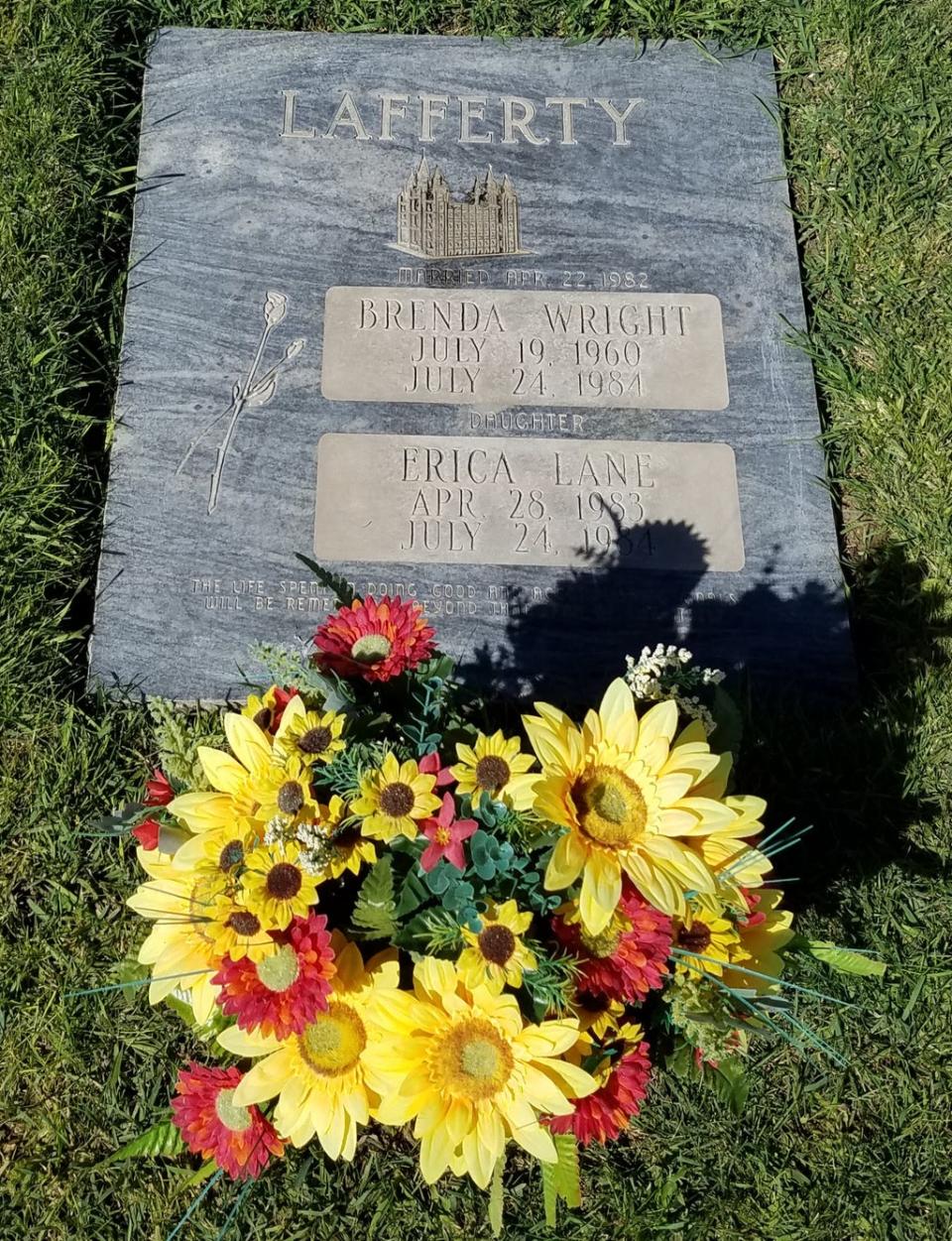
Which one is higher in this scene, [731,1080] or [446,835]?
[446,835]

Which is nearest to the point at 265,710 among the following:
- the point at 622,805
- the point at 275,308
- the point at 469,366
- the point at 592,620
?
the point at 622,805

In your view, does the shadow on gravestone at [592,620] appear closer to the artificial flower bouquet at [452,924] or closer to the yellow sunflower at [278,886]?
the artificial flower bouquet at [452,924]

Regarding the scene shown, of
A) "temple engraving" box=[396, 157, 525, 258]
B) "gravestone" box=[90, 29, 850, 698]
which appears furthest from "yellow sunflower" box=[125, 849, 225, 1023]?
"temple engraving" box=[396, 157, 525, 258]

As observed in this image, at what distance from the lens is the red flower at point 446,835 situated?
149cm

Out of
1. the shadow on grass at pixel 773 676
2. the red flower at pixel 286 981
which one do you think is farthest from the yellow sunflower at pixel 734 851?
the shadow on grass at pixel 773 676

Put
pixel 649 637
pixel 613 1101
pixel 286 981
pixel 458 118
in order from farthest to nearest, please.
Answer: pixel 458 118 → pixel 649 637 → pixel 613 1101 → pixel 286 981

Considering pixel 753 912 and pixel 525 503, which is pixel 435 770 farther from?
pixel 525 503

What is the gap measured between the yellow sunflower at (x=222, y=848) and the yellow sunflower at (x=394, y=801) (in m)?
0.16

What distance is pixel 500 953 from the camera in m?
1.45

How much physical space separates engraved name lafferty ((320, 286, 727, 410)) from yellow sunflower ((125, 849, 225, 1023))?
1.68m

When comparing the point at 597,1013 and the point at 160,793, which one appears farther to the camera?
the point at 160,793

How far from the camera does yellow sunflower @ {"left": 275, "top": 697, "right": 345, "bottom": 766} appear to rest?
157 cm

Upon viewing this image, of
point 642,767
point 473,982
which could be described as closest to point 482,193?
point 642,767

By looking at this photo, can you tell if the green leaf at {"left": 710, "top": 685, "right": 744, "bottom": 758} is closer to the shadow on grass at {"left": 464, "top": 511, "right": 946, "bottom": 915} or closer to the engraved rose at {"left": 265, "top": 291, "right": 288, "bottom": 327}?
the shadow on grass at {"left": 464, "top": 511, "right": 946, "bottom": 915}
